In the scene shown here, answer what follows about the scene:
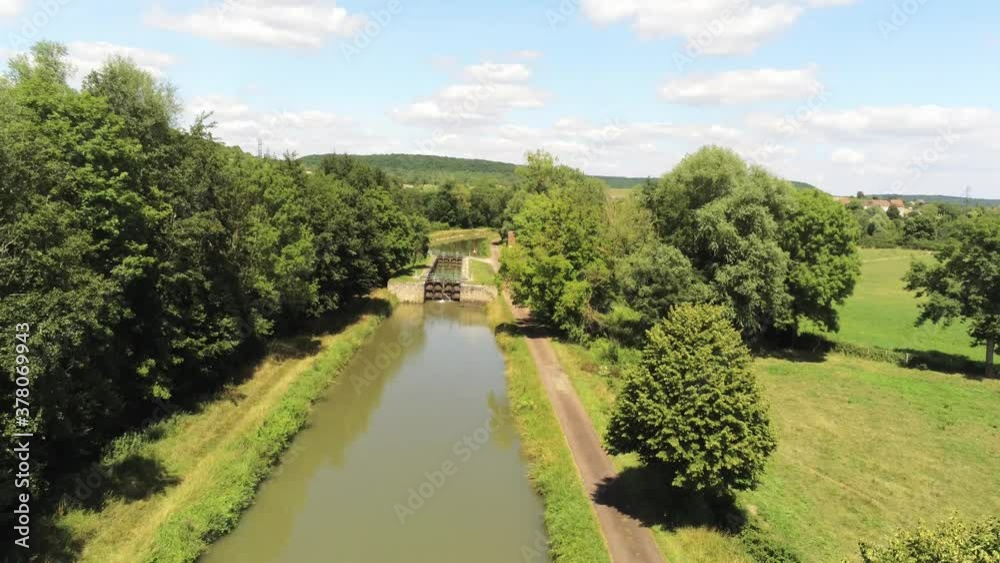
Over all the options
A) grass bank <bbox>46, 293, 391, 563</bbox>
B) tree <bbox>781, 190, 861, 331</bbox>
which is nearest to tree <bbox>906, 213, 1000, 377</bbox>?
tree <bbox>781, 190, 861, 331</bbox>

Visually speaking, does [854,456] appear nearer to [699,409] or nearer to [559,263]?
[699,409]

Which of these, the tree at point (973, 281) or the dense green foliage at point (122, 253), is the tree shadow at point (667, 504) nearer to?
the dense green foliage at point (122, 253)

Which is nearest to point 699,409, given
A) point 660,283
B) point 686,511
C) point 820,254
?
point 686,511

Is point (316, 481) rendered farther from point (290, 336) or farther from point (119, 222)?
point (290, 336)

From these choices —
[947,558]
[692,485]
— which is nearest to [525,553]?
[692,485]

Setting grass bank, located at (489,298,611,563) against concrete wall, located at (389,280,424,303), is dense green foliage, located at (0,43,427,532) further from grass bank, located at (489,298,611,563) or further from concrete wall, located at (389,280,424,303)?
concrete wall, located at (389,280,424,303)

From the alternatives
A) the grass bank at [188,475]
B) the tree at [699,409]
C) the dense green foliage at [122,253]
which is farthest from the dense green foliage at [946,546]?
the dense green foliage at [122,253]
